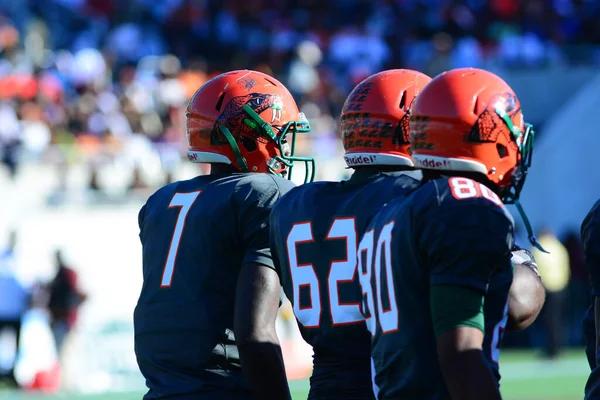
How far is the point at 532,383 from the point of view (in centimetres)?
1187

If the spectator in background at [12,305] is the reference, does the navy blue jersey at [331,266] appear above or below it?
above

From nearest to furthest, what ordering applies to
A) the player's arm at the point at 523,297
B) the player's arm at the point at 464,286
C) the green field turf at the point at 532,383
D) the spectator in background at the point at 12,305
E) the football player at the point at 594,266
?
the player's arm at the point at 464,286
the player's arm at the point at 523,297
the football player at the point at 594,266
the green field turf at the point at 532,383
the spectator in background at the point at 12,305

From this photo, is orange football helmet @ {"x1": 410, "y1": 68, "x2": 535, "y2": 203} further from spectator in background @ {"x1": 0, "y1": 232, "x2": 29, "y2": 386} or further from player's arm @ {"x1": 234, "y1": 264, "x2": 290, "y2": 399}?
spectator in background @ {"x1": 0, "y1": 232, "x2": 29, "y2": 386}

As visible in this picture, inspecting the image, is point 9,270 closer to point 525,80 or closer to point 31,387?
point 31,387

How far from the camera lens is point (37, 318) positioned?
46.8 feet

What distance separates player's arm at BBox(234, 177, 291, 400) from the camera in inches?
140

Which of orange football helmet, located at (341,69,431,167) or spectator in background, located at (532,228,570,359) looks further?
spectator in background, located at (532,228,570,359)

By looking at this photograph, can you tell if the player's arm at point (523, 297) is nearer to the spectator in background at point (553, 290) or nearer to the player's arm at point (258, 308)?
the player's arm at point (258, 308)

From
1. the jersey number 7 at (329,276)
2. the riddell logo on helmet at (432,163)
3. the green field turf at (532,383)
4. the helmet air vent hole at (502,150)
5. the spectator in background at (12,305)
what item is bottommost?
the green field turf at (532,383)

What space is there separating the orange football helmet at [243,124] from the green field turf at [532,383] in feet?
22.8

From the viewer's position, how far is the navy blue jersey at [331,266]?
3494 millimetres

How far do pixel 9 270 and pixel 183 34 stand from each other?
9.53m

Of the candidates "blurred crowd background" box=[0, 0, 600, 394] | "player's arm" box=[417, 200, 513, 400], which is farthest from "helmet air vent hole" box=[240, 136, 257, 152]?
"blurred crowd background" box=[0, 0, 600, 394]

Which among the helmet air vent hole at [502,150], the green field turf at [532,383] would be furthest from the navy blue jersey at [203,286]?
the green field turf at [532,383]
